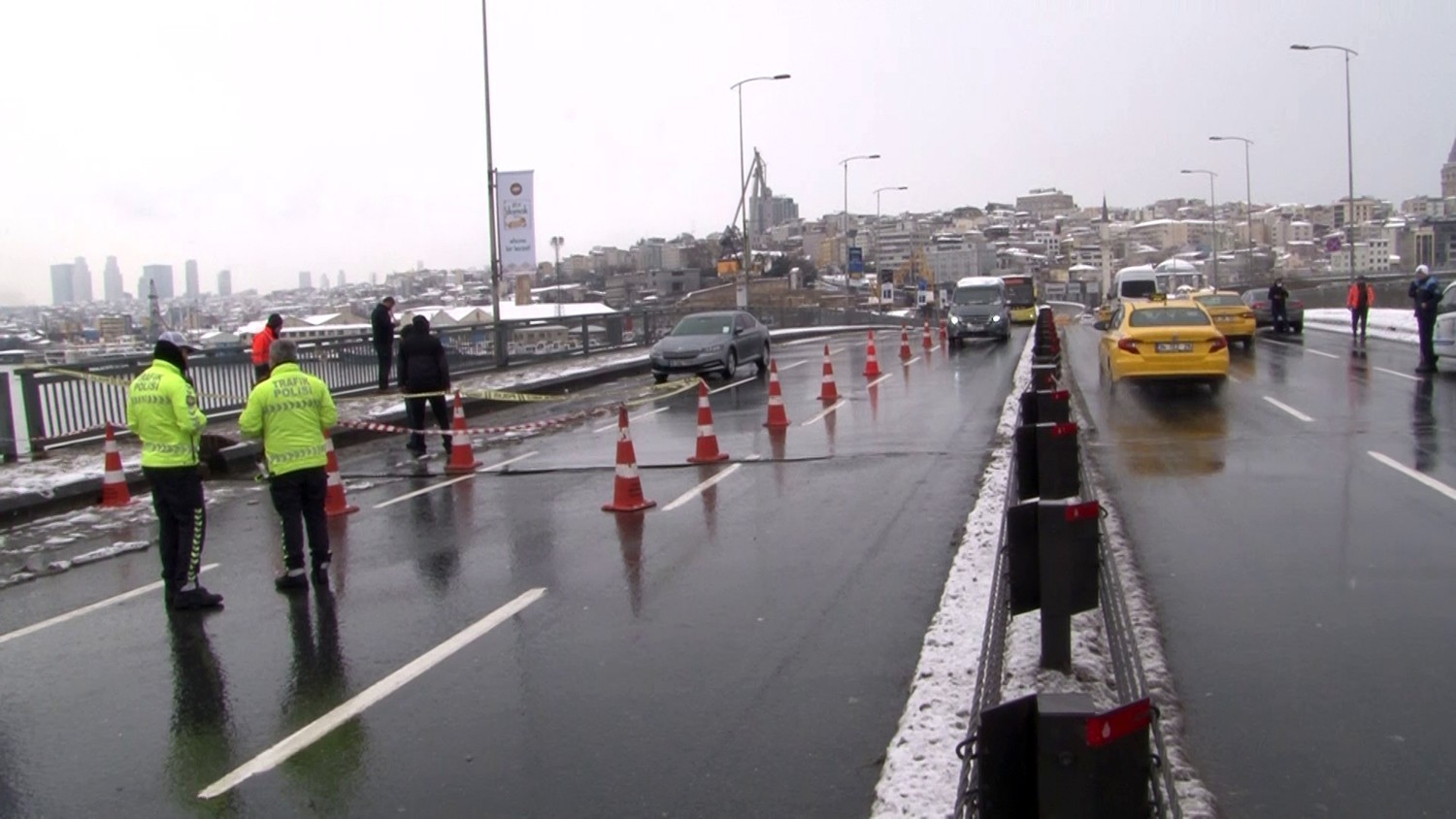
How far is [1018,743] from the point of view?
2.82m

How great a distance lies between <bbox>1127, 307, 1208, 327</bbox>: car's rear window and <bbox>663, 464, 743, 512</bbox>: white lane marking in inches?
353

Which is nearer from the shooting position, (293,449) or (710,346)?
(293,449)

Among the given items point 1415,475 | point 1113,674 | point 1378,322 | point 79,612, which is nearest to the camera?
point 1113,674

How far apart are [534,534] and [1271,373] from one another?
54.2 feet

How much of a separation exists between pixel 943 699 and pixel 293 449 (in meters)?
4.94

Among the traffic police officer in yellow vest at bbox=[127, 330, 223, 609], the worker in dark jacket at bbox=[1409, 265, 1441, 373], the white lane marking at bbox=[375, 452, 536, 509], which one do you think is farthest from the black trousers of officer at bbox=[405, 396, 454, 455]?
the worker in dark jacket at bbox=[1409, 265, 1441, 373]

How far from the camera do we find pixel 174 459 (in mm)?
7797

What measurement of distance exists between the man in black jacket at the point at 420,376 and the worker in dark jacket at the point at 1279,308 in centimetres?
2900

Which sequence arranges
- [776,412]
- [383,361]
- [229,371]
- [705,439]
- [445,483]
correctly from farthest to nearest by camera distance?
[383,361]
[229,371]
[776,412]
[705,439]
[445,483]

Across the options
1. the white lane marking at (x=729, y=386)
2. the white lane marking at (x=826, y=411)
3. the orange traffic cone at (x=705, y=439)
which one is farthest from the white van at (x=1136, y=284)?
the orange traffic cone at (x=705, y=439)

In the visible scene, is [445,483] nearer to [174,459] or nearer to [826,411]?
[174,459]

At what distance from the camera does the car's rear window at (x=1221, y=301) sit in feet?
98.9

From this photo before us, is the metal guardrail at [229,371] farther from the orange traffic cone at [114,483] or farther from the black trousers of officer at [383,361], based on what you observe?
the orange traffic cone at [114,483]

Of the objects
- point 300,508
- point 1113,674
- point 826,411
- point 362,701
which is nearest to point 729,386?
point 826,411
